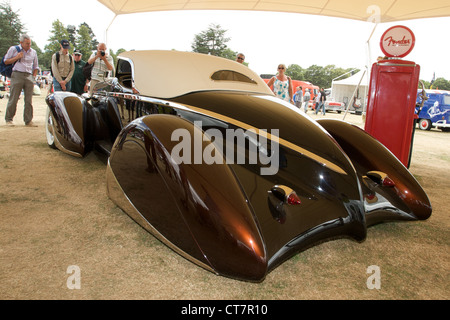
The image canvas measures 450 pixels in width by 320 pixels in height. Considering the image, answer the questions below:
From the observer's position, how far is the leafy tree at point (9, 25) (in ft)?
160

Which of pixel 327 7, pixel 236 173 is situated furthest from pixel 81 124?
pixel 327 7

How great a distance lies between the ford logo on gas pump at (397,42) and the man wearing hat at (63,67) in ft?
19.2

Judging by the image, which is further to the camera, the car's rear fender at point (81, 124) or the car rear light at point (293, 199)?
the car's rear fender at point (81, 124)

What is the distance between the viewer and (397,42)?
13.1ft

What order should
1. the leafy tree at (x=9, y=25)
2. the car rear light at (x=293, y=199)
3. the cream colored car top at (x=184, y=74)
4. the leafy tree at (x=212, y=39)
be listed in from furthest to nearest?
1. the leafy tree at (x=212, y=39)
2. the leafy tree at (x=9, y=25)
3. the cream colored car top at (x=184, y=74)
4. the car rear light at (x=293, y=199)

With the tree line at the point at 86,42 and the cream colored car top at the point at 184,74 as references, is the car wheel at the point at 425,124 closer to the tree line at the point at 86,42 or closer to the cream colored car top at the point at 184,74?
the cream colored car top at the point at 184,74

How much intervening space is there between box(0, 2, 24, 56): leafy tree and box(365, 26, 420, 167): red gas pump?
5923 cm

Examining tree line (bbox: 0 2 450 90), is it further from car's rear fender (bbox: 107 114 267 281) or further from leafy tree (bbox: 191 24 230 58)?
car's rear fender (bbox: 107 114 267 281)

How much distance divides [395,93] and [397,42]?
67 cm

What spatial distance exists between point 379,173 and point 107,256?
78.0 inches

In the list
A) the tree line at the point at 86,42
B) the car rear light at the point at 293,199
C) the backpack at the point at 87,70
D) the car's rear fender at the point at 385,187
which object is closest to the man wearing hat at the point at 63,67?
the backpack at the point at 87,70

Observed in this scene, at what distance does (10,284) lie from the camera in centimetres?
150

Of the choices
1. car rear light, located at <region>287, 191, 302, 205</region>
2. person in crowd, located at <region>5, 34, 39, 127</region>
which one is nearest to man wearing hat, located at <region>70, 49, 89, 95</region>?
person in crowd, located at <region>5, 34, 39, 127</region>

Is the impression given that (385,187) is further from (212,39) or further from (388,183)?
(212,39)
